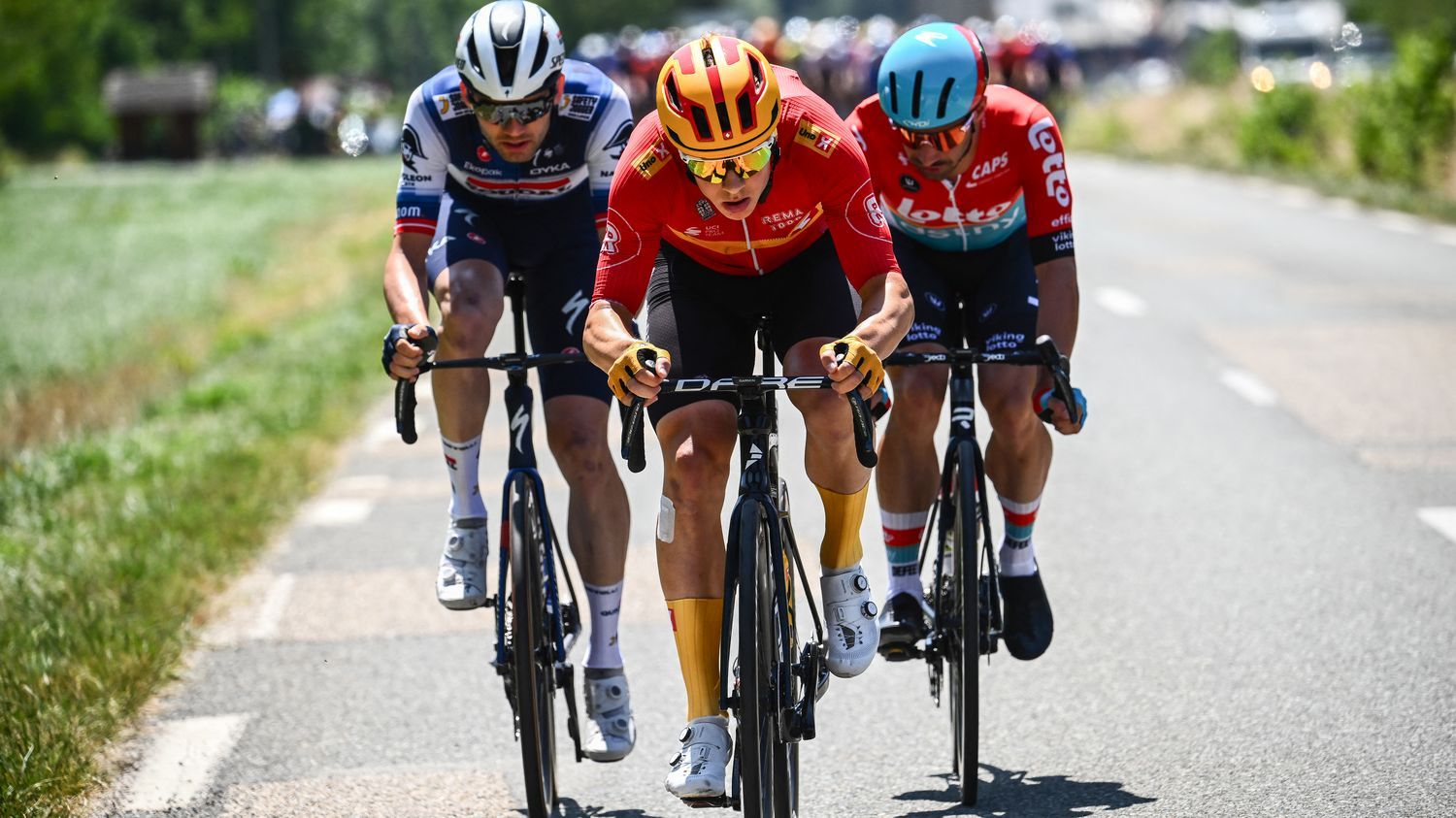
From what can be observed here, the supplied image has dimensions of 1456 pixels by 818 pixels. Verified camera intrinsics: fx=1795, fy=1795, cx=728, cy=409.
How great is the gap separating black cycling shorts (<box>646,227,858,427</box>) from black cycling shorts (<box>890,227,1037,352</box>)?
2.54 ft

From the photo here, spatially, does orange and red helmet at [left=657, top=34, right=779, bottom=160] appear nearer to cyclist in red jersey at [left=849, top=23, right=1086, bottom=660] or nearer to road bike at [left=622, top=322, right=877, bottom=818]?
road bike at [left=622, top=322, right=877, bottom=818]

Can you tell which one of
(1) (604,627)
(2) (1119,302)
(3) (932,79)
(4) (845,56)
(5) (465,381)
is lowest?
(2) (1119,302)

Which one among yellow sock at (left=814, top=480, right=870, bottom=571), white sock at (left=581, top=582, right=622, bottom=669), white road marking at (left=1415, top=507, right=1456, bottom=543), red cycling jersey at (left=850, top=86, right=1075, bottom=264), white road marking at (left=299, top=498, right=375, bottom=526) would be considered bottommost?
white road marking at (left=299, top=498, right=375, bottom=526)

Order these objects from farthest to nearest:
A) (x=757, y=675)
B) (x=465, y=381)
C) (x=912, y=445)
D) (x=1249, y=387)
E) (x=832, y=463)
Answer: (x=1249, y=387) → (x=912, y=445) → (x=465, y=381) → (x=832, y=463) → (x=757, y=675)

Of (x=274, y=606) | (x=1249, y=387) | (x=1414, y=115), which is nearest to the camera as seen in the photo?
(x=274, y=606)

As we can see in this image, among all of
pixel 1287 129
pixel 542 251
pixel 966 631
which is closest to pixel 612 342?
pixel 542 251

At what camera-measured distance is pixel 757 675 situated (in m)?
4.36

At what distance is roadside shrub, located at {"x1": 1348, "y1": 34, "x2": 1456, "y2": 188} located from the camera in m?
21.9

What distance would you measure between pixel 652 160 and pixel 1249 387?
7.86m

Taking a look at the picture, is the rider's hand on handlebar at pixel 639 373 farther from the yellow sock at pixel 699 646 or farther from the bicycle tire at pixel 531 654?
the bicycle tire at pixel 531 654

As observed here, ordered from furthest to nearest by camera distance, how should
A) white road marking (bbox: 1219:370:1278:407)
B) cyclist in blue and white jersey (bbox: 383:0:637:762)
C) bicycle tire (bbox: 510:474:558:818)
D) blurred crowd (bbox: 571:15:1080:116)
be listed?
blurred crowd (bbox: 571:15:1080:116)
white road marking (bbox: 1219:370:1278:407)
cyclist in blue and white jersey (bbox: 383:0:637:762)
bicycle tire (bbox: 510:474:558:818)

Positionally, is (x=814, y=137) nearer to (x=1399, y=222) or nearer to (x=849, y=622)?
(x=849, y=622)

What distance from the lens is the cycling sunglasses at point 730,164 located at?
4.37m

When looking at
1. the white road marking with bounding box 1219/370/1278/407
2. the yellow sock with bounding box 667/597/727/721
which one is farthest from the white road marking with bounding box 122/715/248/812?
the white road marking with bounding box 1219/370/1278/407
